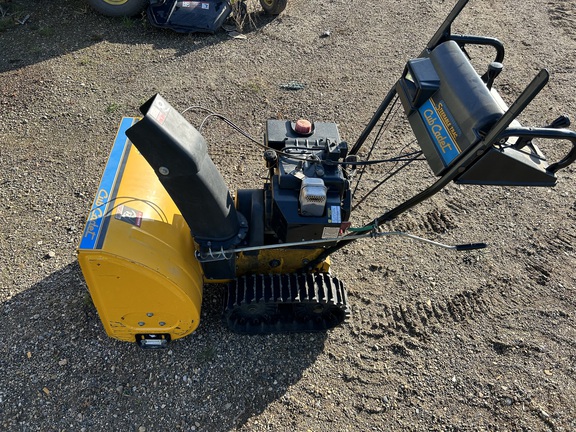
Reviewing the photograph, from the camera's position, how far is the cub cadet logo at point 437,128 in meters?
2.49

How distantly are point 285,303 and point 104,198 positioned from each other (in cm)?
152

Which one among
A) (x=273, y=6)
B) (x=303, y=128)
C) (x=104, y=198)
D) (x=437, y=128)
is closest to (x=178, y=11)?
(x=273, y=6)

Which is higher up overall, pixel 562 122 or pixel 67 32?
pixel 562 122

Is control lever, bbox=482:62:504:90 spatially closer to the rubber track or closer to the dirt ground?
the rubber track

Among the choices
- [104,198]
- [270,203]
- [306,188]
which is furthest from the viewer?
[270,203]

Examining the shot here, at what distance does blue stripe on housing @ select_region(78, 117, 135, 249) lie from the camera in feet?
9.03

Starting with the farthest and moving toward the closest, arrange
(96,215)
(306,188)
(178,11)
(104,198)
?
(178,11)
(104,198)
(96,215)
(306,188)

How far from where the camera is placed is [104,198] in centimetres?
302

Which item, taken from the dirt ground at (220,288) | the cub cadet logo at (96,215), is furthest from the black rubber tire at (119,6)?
the cub cadet logo at (96,215)

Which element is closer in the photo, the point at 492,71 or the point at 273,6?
the point at 492,71

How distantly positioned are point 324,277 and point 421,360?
1090 millimetres

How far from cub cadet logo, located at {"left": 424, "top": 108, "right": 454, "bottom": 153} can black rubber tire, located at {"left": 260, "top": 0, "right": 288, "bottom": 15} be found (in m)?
5.62

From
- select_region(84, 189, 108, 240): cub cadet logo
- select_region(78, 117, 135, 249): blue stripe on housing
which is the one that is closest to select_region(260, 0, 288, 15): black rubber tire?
select_region(78, 117, 135, 249): blue stripe on housing

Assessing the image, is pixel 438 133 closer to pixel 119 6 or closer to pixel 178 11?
pixel 178 11
